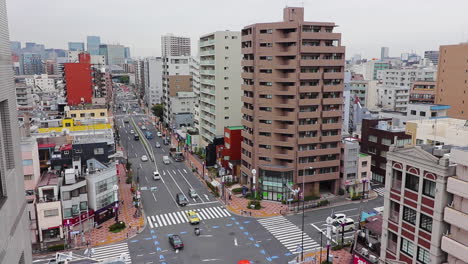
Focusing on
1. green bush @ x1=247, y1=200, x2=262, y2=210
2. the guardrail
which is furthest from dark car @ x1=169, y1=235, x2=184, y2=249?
the guardrail

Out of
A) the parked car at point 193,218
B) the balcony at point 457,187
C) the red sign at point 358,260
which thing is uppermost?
the balcony at point 457,187

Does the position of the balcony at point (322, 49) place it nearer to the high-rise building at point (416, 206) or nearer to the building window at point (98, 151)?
the high-rise building at point (416, 206)

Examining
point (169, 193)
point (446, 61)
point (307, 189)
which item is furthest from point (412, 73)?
point (169, 193)

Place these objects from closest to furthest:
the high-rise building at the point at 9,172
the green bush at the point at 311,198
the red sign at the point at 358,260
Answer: the high-rise building at the point at 9,172 < the red sign at the point at 358,260 < the green bush at the point at 311,198

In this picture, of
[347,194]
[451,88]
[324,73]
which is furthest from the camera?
[451,88]

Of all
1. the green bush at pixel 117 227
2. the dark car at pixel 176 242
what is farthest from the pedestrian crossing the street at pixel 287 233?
the green bush at pixel 117 227

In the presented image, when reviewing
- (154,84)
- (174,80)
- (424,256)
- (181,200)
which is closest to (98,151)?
(181,200)

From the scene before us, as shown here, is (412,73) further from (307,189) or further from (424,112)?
(307,189)

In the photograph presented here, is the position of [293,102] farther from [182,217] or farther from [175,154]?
[175,154]
